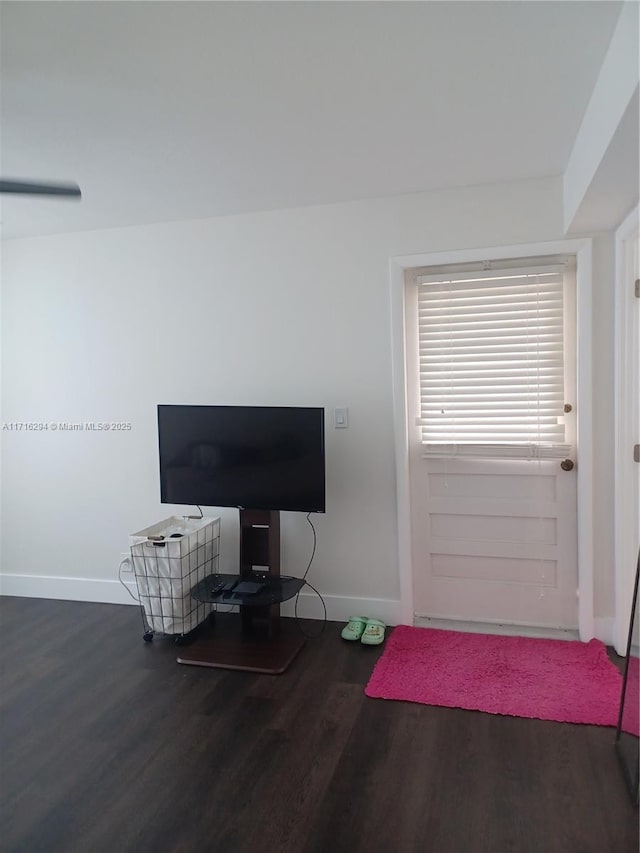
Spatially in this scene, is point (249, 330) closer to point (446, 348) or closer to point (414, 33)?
point (446, 348)

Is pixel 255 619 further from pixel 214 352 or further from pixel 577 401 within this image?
pixel 577 401

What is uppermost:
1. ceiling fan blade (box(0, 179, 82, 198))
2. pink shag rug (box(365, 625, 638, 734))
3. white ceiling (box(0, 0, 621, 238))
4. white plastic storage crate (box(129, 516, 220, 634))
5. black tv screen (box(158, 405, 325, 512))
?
white ceiling (box(0, 0, 621, 238))

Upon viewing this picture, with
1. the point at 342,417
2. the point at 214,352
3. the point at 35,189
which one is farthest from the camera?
the point at 214,352

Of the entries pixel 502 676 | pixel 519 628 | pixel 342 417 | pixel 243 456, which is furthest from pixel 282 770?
pixel 342 417

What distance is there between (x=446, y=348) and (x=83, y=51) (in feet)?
7.06

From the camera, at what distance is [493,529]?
3219 millimetres

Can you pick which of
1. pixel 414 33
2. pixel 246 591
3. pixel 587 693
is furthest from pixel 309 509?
pixel 414 33

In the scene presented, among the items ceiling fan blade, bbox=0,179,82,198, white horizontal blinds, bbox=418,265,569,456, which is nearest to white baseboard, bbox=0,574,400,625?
white horizontal blinds, bbox=418,265,569,456

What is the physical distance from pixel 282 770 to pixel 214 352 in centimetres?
229

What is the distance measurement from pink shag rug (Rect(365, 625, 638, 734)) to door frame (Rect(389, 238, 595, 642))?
23cm

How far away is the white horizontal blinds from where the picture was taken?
3.07 metres

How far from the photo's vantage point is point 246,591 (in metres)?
3.05

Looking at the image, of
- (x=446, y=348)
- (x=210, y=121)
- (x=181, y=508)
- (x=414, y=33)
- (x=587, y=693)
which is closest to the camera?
(x=414, y=33)

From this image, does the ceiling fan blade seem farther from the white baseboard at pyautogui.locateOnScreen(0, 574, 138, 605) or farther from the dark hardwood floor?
the white baseboard at pyautogui.locateOnScreen(0, 574, 138, 605)
